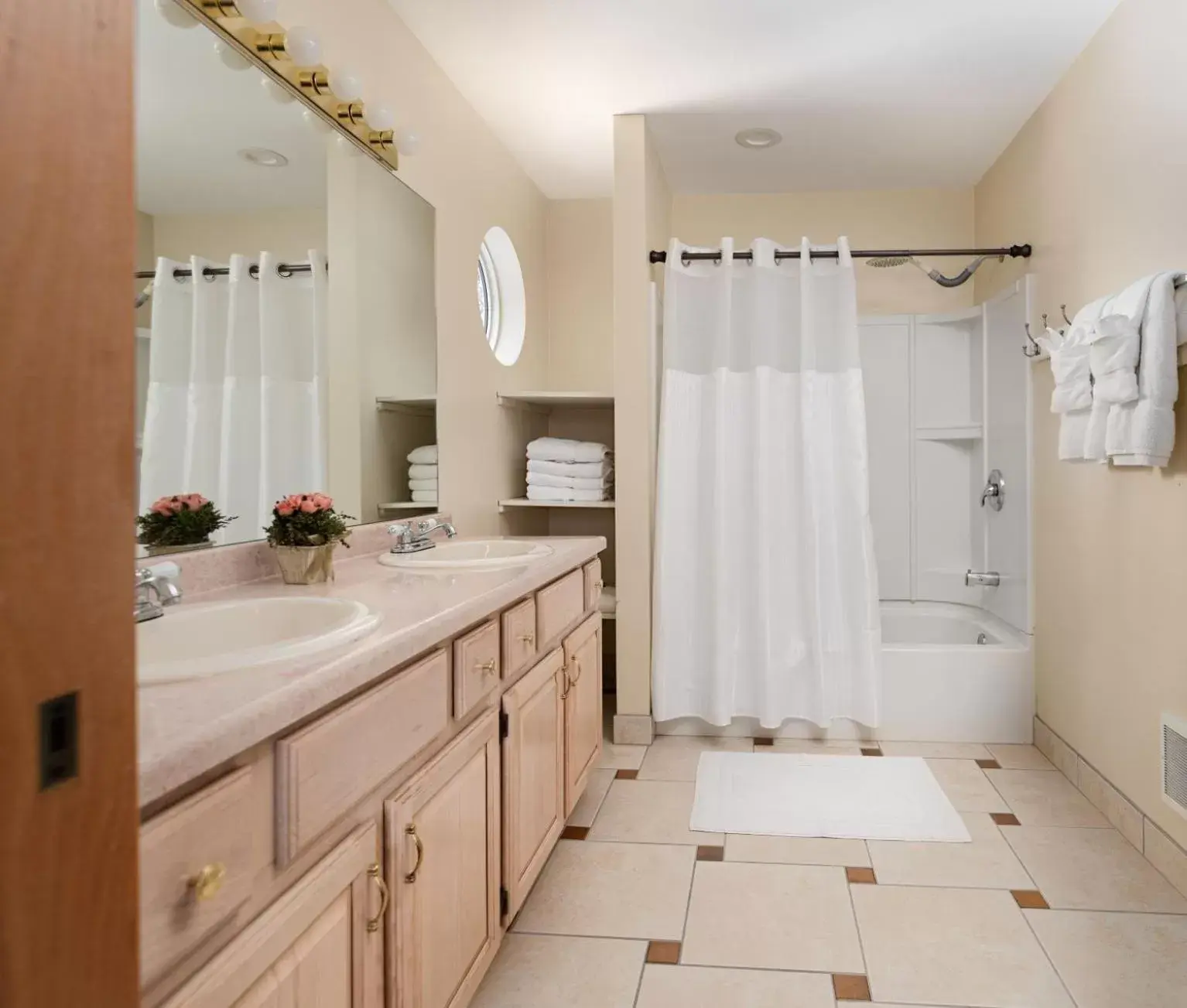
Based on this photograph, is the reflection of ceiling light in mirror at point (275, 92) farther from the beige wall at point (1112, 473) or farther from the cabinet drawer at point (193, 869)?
the beige wall at point (1112, 473)

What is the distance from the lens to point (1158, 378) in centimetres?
209

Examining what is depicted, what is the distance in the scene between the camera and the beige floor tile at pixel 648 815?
2484 mm

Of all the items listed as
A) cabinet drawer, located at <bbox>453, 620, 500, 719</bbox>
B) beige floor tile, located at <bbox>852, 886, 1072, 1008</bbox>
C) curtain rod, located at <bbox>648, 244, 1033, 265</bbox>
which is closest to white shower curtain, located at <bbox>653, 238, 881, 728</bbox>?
curtain rod, located at <bbox>648, 244, 1033, 265</bbox>

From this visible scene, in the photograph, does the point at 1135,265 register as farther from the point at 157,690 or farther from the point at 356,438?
the point at 157,690

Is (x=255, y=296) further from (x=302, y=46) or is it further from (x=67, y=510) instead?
(x=67, y=510)

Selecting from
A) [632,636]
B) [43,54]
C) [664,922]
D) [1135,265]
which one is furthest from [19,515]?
[632,636]

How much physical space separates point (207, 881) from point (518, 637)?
1.09m

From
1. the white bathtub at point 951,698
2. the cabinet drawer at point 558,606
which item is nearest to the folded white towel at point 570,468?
the cabinet drawer at point 558,606

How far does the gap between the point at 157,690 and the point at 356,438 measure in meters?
1.37

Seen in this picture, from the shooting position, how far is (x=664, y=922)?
6.61 feet

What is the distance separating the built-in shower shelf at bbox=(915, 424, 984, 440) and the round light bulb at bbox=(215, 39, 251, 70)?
3.24 meters

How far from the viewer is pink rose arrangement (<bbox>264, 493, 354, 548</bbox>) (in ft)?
5.83

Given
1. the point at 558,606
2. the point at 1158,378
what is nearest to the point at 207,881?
the point at 558,606

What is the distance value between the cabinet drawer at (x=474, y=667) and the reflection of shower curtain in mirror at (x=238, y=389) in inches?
21.8
